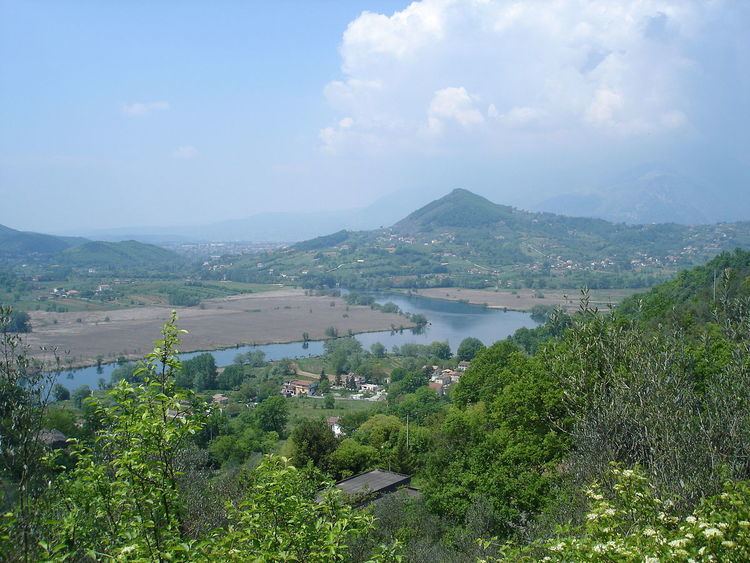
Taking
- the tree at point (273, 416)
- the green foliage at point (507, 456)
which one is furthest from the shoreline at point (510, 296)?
the green foliage at point (507, 456)

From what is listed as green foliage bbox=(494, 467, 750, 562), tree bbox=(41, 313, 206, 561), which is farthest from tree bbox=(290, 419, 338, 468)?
green foliage bbox=(494, 467, 750, 562)

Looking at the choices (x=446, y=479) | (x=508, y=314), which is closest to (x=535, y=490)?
(x=446, y=479)

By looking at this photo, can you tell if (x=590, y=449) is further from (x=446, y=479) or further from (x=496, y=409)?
(x=496, y=409)

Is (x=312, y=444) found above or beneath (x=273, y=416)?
above

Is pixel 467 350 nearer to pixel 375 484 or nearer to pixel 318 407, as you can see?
pixel 318 407

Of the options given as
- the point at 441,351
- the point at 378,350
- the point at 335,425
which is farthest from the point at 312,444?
the point at 378,350

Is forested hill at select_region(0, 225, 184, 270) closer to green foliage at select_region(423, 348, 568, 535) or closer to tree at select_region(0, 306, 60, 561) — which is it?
green foliage at select_region(423, 348, 568, 535)
